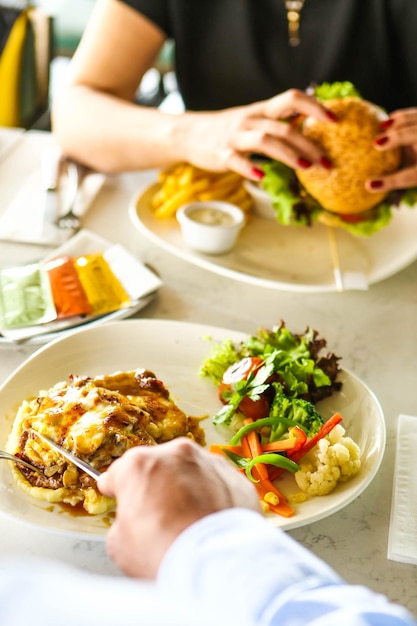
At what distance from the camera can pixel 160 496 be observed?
748 millimetres

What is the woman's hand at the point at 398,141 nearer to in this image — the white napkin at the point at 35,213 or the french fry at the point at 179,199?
the french fry at the point at 179,199

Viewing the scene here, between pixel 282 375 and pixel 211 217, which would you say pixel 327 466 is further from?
pixel 211 217

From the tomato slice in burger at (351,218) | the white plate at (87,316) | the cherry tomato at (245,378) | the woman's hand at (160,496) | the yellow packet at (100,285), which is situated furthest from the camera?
the tomato slice in burger at (351,218)

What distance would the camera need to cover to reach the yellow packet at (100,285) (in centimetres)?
153

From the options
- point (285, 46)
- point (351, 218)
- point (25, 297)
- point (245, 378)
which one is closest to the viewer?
A: point (245, 378)

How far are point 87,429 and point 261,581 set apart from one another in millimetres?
555

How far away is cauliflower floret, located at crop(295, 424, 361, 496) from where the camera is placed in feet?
3.64

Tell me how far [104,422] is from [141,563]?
0.41 metres

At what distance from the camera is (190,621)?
1.43 ft

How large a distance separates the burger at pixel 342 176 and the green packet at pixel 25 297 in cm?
64

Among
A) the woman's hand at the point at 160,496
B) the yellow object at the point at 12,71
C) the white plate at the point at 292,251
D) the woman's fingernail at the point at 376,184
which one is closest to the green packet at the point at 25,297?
the white plate at the point at 292,251

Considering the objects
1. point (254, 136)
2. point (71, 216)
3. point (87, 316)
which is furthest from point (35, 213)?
point (254, 136)

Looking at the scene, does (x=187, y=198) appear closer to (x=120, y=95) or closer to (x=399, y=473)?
(x=120, y=95)

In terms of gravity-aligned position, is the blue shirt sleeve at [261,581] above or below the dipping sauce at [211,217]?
above
